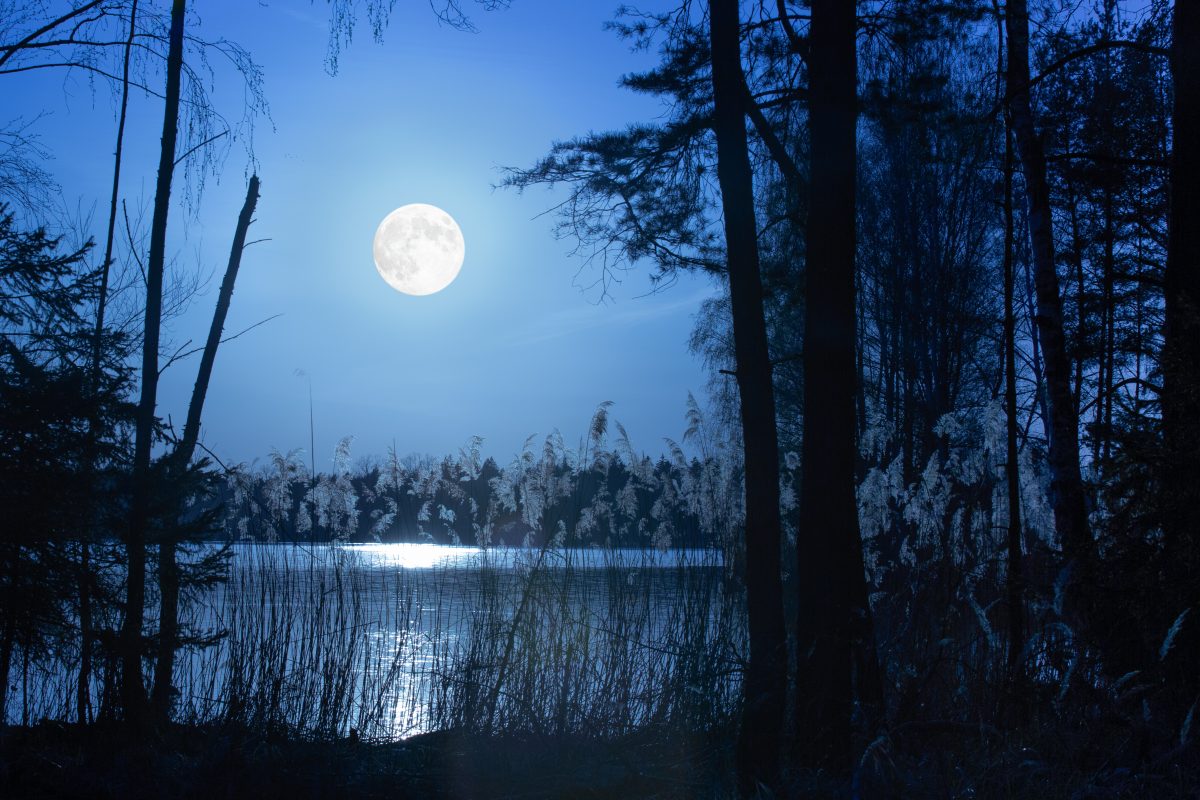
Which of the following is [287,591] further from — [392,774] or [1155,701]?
[1155,701]

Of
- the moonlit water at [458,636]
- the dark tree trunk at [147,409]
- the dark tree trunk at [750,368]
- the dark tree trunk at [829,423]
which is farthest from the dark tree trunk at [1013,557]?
the dark tree trunk at [147,409]

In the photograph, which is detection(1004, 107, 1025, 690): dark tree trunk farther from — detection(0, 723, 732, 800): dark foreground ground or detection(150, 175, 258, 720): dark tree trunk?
detection(150, 175, 258, 720): dark tree trunk

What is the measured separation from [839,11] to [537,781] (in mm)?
3746

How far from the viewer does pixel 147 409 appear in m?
5.88

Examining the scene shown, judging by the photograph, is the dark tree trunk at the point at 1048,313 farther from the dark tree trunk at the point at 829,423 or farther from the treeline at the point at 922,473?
the dark tree trunk at the point at 829,423

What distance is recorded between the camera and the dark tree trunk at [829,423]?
3.88 m

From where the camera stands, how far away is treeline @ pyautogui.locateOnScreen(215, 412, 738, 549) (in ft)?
20.2

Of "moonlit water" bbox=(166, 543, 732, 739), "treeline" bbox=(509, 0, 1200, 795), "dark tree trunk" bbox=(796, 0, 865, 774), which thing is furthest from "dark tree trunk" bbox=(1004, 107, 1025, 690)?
"moonlit water" bbox=(166, 543, 732, 739)

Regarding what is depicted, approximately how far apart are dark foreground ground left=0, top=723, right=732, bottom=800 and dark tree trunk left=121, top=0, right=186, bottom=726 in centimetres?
67

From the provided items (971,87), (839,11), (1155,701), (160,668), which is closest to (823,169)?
(839,11)

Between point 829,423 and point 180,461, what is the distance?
4326 mm

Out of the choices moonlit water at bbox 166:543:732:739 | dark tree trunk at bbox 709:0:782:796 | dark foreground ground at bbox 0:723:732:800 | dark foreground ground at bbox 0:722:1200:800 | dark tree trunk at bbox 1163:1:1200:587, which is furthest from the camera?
moonlit water at bbox 166:543:732:739

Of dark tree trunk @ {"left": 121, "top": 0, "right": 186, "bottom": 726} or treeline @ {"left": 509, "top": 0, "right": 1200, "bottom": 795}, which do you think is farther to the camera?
dark tree trunk @ {"left": 121, "top": 0, "right": 186, "bottom": 726}

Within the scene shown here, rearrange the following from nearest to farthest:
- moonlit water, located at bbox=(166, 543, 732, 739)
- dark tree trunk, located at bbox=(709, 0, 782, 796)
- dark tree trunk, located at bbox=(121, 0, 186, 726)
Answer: dark tree trunk, located at bbox=(709, 0, 782, 796) → moonlit water, located at bbox=(166, 543, 732, 739) → dark tree trunk, located at bbox=(121, 0, 186, 726)
